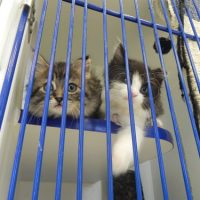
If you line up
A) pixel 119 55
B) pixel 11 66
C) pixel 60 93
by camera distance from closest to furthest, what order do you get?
pixel 11 66 → pixel 60 93 → pixel 119 55

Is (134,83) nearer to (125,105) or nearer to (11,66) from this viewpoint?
(125,105)

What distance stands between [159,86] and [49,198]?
0.83 meters

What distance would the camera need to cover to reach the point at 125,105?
869 millimetres

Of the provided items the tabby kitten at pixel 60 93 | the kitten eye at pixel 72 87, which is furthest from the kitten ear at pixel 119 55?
the kitten eye at pixel 72 87

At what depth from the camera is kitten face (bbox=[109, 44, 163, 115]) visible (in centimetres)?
85

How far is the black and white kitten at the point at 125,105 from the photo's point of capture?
676mm

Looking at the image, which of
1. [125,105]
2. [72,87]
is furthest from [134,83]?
[72,87]

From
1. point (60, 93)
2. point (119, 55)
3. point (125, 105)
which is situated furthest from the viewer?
point (119, 55)

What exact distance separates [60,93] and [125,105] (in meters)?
0.26

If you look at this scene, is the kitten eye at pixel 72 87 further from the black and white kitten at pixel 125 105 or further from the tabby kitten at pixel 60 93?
the black and white kitten at pixel 125 105

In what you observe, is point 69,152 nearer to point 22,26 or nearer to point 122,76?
point 122,76

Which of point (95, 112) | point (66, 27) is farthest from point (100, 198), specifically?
point (66, 27)

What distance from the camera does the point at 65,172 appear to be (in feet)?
3.64

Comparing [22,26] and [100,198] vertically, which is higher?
[22,26]
